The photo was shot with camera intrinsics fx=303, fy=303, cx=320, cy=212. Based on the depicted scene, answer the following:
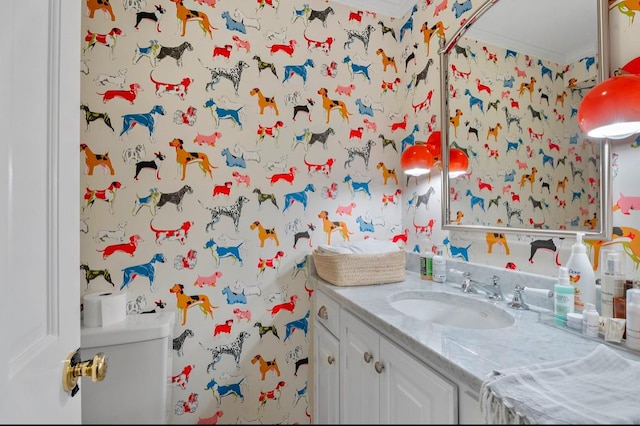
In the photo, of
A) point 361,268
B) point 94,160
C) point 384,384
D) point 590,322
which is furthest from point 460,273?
point 94,160

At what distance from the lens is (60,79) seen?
51cm

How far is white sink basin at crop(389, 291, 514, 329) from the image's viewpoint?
108 centimetres

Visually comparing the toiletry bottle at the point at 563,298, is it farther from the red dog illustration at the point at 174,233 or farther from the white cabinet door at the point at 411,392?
the red dog illustration at the point at 174,233

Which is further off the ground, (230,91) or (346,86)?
(346,86)

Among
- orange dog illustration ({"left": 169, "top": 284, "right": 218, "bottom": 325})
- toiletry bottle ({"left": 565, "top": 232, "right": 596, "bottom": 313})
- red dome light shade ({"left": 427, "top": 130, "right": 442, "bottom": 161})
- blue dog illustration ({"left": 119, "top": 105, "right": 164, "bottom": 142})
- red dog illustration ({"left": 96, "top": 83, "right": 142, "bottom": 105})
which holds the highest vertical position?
red dog illustration ({"left": 96, "top": 83, "right": 142, "bottom": 105})

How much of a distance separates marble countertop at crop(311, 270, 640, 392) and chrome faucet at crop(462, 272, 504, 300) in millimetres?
107

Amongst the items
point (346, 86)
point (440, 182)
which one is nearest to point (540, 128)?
point (440, 182)

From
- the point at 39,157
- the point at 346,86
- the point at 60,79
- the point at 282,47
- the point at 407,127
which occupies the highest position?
the point at 282,47

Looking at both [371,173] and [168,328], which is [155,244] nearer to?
[168,328]

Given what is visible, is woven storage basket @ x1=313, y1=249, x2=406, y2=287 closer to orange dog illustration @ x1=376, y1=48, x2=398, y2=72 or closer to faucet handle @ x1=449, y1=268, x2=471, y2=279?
faucet handle @ x1=449, y1=268, x2=471, y2=279

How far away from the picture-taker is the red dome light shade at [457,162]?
1398 millimetres

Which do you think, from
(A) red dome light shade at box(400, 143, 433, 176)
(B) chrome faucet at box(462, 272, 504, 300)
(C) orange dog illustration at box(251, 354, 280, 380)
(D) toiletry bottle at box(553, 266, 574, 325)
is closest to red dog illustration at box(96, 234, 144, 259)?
(C) orange dog illustration at box(251, 354, 280, 380)

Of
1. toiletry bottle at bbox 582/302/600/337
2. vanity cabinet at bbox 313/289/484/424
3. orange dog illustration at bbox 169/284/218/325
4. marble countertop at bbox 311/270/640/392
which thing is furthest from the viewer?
orange dog illustration at bbox 169/284/218/325

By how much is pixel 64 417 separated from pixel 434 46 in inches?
72.9
